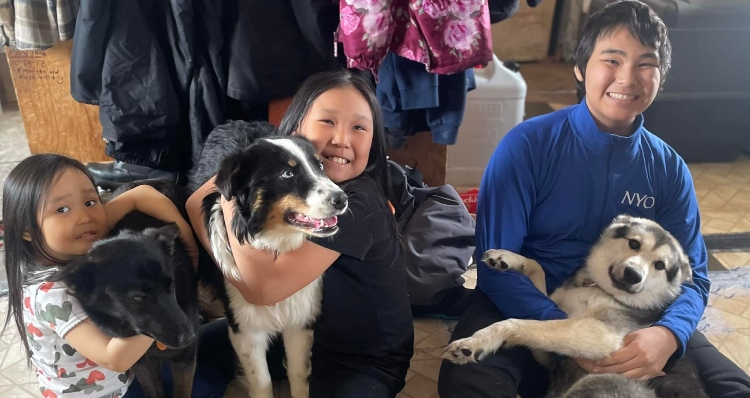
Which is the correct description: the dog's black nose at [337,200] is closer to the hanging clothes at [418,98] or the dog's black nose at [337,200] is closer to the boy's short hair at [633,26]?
the boy's short hair at [633,26]

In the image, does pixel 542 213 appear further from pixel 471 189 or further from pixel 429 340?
pixel 471 189

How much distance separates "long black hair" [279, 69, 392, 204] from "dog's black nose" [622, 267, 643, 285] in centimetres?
71

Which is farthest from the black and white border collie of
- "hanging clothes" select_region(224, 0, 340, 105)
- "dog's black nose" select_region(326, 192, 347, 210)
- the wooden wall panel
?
the wooden wall panel

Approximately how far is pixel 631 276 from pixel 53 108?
2.51 metres

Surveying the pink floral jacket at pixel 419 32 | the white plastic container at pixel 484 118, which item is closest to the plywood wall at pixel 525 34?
the white plastic container at pixel 484 118

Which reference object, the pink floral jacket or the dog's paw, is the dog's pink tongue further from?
the pink floral jacket

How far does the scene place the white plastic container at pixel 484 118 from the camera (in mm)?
3008

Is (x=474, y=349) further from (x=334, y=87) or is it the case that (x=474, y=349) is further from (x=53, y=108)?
(x=53, y=108)

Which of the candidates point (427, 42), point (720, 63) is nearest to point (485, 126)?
point (427, 42)

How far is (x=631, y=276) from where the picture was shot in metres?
1.57

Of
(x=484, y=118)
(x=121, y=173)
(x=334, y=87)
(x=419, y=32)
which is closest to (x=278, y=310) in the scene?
(x=334, y=87)

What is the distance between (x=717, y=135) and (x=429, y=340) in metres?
2.35

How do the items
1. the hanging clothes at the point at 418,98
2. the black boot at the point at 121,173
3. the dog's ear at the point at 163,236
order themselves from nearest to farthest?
the dog's ear at the point at 163,236 < the hanging clothes at the point at 418,98 < the black boot at the point at 121,173

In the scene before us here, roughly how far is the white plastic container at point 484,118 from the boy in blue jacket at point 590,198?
1215 mm
